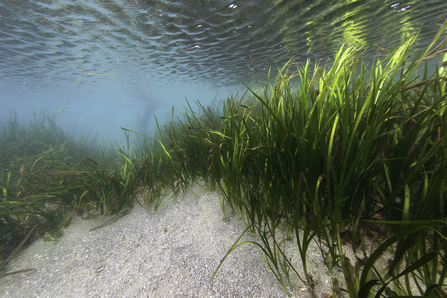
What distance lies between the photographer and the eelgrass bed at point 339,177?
35.4 inches

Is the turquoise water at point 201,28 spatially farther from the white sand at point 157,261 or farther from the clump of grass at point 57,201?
the white sand at point 157,261

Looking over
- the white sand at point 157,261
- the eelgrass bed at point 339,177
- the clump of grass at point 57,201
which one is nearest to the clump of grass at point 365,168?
the eelgrass bed at point 339,177

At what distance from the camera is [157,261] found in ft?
5.15

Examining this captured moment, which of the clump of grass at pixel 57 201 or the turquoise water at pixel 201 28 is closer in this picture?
the clump of grass at pixel 57 201

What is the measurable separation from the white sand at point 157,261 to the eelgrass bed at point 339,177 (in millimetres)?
133

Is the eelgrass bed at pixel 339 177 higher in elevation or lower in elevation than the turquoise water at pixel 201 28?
lower

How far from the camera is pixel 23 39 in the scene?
9.01 m

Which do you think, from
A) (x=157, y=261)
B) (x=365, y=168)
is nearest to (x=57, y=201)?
(x=157, y=261)

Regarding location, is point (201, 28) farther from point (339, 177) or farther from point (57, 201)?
point (339, 177)

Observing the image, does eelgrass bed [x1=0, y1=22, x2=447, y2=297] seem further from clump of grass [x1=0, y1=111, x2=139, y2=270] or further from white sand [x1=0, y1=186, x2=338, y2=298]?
white sand [x1=0, y1=186, x2=338, y2=298]

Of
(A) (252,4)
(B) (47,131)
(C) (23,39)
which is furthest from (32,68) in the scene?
(A) (252,4)

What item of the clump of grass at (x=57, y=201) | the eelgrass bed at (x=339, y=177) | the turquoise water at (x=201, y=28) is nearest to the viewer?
the eelgrass bed at (x=339, y=177)

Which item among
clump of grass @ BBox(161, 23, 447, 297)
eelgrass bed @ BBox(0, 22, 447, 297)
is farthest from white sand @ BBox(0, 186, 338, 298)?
clump of grass @ BBox(161, 23, 447, 297)

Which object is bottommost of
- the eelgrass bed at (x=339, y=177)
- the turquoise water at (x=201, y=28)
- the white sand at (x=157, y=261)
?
the white sand at (x=157, y=261)
